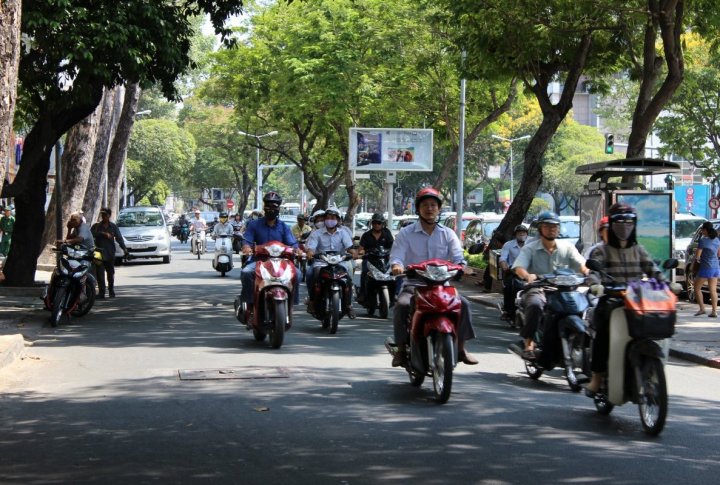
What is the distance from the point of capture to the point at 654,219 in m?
20.6

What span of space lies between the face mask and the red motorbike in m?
1.40

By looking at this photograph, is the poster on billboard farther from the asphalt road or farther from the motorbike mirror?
the motorbike mirror

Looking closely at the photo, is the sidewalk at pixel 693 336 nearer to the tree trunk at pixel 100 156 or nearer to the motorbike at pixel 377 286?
the motorbike at pixel 377 286

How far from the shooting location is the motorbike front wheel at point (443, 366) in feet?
29.5

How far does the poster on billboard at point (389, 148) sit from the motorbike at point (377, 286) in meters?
19.1

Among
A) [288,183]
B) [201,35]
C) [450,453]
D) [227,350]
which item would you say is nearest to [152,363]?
[227,350]

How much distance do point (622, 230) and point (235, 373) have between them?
414 cm

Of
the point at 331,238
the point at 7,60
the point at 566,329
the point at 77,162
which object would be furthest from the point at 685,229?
the point at 7,60

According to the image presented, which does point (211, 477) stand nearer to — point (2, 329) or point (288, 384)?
point (288, 384)

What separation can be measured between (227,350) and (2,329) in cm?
387

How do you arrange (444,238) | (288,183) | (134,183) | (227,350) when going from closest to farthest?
1. (444,238)
2. (227,350)
3. (134,183)
4. (288,183)

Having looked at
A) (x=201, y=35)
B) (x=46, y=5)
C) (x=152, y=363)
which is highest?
(x=201, y=35)

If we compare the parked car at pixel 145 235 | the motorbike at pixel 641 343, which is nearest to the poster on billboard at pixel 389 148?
the parked car at pixel 145 235

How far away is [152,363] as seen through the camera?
38.8ft
